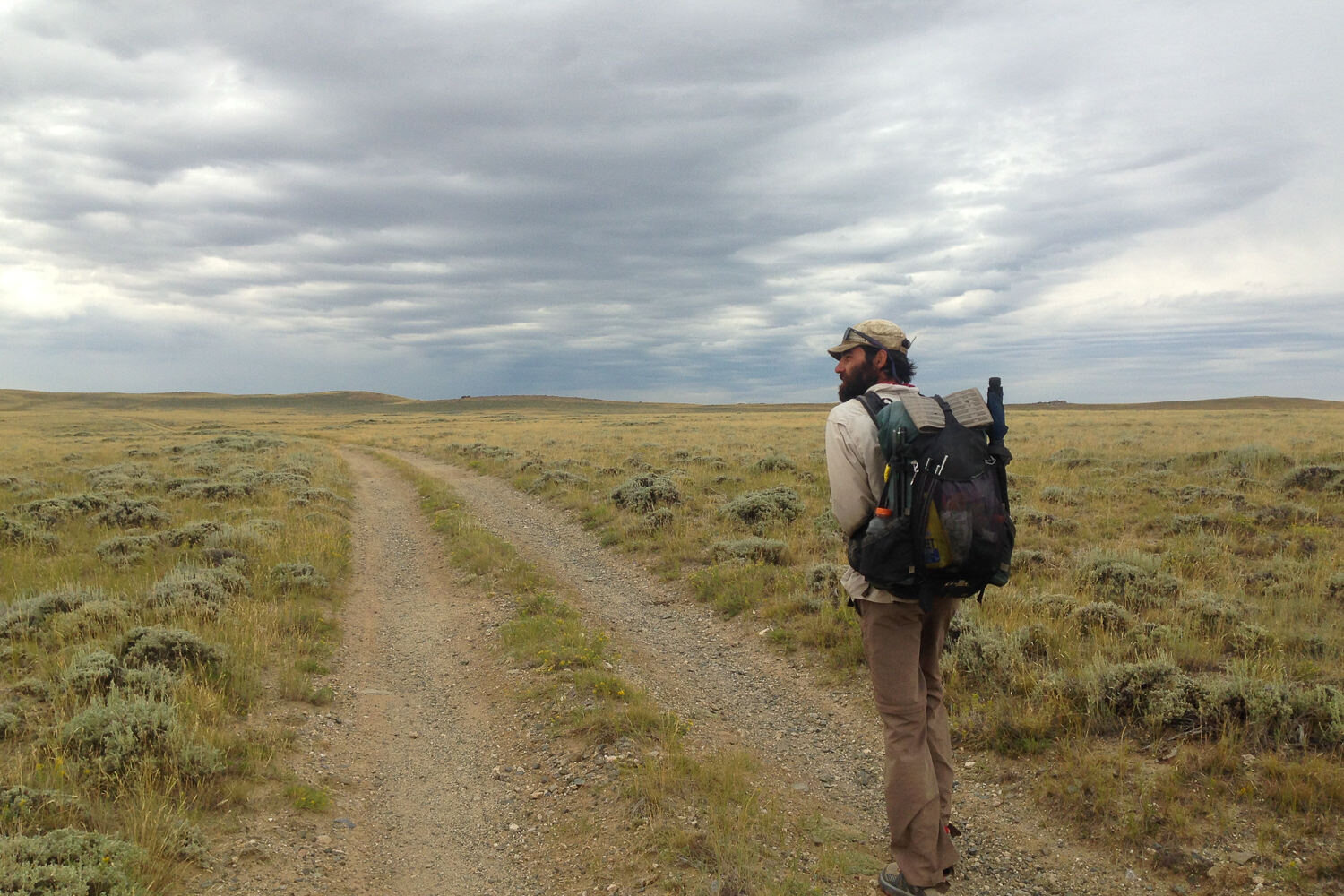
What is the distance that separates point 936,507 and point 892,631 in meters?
0.82

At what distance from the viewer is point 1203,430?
34.9 m

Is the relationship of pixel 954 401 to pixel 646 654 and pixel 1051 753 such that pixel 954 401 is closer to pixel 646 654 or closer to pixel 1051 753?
pixel 1051 753

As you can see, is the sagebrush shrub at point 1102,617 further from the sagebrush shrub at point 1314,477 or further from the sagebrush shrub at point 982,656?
the sagebrush shrub at point 1314,477

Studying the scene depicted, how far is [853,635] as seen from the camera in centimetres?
781

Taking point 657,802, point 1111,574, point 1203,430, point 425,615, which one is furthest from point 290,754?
point 1203,430

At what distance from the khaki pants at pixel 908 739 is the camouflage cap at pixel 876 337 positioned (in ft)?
4.67

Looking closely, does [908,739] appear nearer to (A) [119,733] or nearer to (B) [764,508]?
(A) [119,733]

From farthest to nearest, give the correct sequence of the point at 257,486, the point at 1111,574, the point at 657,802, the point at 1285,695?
the point at 257,486
the point at 1111,574
the point at 1285,695
the point at 657,802

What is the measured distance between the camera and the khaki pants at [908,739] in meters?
4.01

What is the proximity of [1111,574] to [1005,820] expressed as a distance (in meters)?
5.28

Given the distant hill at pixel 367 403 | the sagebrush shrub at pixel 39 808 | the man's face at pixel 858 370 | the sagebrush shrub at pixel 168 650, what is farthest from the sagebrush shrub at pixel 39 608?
the distant hill at pixel 367 403

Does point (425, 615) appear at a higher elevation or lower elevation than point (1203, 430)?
lower

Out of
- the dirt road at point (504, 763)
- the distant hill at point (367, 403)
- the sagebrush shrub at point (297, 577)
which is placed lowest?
the dirt road at point (504, 763)

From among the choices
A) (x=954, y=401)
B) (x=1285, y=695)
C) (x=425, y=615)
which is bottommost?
(x=425, y=615)
